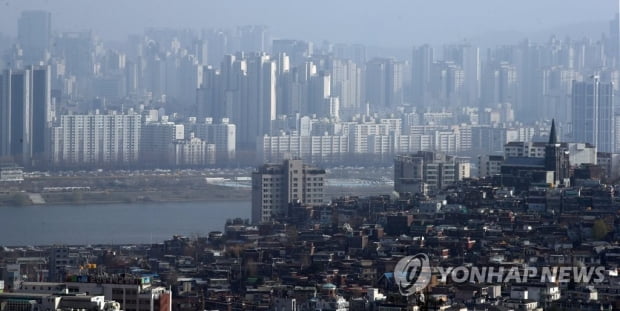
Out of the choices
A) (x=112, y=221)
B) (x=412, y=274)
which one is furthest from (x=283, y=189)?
(x=412, y=274)

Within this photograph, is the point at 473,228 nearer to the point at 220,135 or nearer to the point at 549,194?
the point at 549,194

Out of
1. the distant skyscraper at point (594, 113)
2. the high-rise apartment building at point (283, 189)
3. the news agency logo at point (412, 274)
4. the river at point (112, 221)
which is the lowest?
the river at point (112, 221)

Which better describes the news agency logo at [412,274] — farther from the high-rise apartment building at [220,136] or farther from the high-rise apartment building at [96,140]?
the high-rise apartment building at [220,136]

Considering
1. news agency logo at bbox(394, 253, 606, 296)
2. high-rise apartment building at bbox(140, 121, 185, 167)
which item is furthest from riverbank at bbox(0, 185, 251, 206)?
news agency logo at bbox(394, 253, 606, 296)

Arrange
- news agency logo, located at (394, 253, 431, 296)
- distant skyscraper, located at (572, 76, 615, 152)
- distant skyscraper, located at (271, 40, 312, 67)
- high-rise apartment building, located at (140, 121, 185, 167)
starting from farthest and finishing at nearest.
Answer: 1. distant skyscraper, located at (271, 40, 312, 67)
2. high-rise apartment building, located at (140, 121, 185, 167)
3. distant skyscraper, located at (572, 76, 615, 152)
4. news agency logo, located at (394, 253, 431, 296)

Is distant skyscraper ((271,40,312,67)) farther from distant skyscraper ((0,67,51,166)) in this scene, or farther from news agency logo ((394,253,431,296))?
news agency logo ((394,253,431,296))

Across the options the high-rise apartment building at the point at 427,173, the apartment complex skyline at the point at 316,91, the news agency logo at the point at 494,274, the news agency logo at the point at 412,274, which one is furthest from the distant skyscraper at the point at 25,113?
the news agency logo at the point at 494,274
